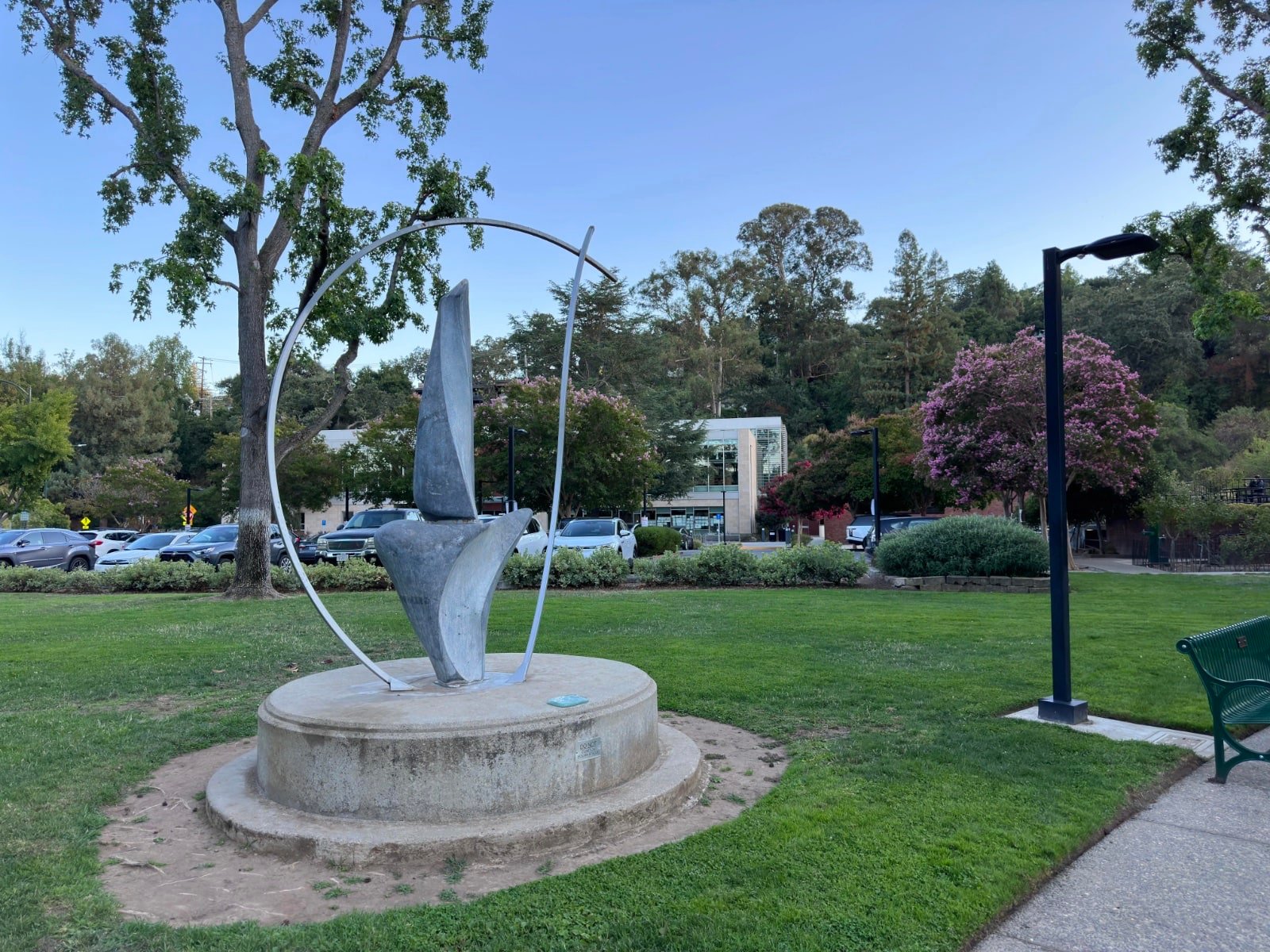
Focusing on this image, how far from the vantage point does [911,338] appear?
58.8m

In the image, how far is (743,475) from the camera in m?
Result: 55.2

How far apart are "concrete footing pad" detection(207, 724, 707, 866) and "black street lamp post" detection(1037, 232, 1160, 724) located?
3.30 meters

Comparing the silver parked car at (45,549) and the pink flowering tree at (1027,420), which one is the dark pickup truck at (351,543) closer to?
the silver parked car at (45,549)

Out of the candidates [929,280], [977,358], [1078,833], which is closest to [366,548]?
[977,358]

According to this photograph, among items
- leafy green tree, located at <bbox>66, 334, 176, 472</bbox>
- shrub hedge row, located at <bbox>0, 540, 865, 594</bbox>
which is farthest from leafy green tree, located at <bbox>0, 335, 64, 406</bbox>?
shrub hedge row, located at <bbox>0, 540, 865, 594</bbox>

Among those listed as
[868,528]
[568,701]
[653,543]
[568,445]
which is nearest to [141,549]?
[568,445]

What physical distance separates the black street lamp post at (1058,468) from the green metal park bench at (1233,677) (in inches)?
38.0

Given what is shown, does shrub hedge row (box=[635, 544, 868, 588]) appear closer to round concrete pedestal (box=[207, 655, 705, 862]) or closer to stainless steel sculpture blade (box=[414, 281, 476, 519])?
stainless steel sculpture blade (box=[414, 281, 476, 519])

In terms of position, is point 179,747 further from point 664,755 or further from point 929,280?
point 929,280

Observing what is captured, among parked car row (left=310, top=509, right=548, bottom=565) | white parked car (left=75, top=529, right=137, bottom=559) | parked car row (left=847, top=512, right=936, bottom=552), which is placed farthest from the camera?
parked car row (left=847, top=512, right=936, bottom=552)

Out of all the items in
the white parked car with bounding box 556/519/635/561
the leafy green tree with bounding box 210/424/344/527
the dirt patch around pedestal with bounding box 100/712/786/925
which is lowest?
the dirt patch around pedestal with bounding box 100/712/786/925

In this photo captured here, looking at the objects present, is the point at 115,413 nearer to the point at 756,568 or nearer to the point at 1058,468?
the point at 756,568

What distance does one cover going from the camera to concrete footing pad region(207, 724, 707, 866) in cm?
417

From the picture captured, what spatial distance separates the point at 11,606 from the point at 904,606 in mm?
15893
